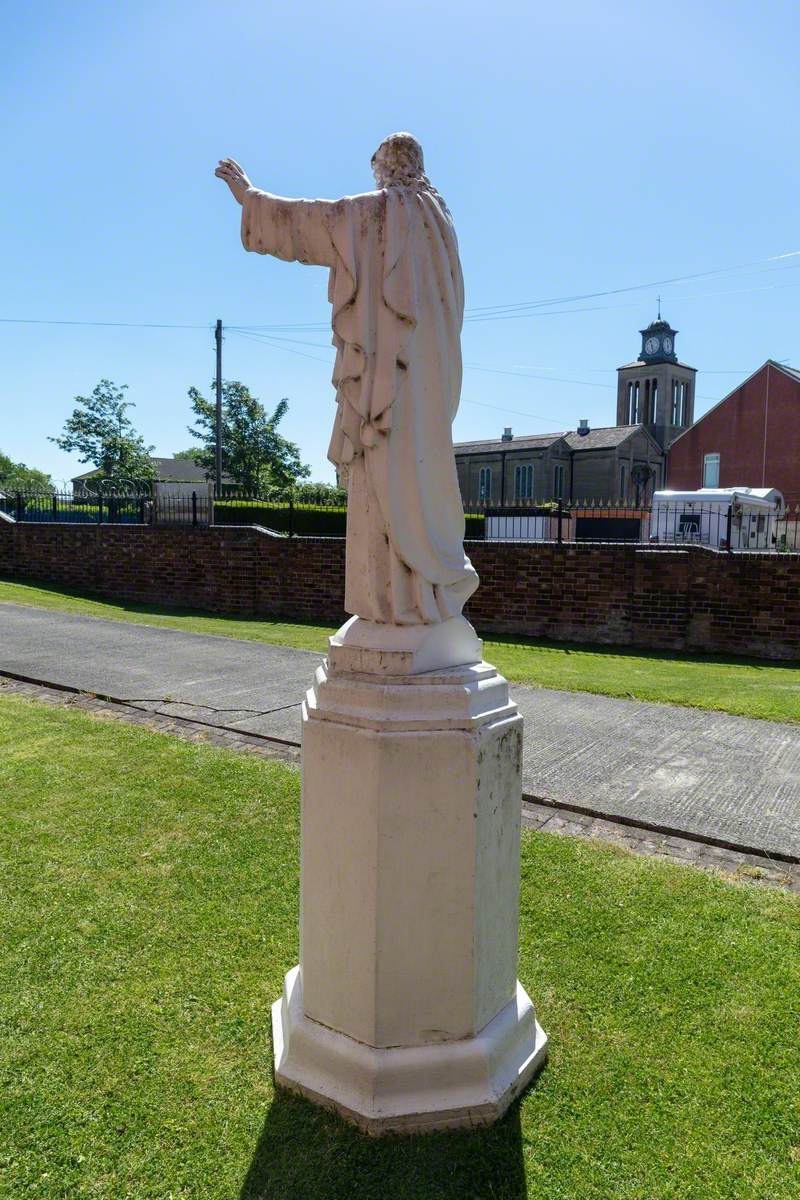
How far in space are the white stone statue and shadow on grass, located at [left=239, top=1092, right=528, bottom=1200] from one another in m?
1.48

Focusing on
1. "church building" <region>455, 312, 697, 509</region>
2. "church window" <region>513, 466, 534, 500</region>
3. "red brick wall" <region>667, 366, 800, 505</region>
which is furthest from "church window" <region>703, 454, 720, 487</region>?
"church window" <region>513, 466, 534, 500</region>

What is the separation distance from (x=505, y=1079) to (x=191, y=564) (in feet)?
→ 40.8

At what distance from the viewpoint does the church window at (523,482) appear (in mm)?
53219

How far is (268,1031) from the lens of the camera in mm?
2627

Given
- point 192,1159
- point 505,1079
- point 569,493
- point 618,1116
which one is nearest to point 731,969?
point 618,1116

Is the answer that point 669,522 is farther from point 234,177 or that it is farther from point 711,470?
point 711,470

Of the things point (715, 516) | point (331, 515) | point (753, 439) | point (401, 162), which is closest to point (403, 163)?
point (401, 162)

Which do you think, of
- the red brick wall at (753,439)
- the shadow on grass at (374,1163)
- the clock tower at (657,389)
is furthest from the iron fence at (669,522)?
the clock tower at (657,389)

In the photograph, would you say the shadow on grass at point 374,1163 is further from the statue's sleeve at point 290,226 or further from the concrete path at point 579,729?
the statue's sleeve at point 290,226

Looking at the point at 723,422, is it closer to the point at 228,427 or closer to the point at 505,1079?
the point at 228,427

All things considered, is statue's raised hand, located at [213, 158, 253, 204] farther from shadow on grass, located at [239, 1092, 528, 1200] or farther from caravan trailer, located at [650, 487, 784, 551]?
caravan trailer, located at [650, 487, 784, 551]

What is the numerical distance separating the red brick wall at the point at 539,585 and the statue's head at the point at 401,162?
880cm

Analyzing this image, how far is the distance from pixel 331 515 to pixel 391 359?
685 inches

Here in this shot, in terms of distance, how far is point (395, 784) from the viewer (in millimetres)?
2148
